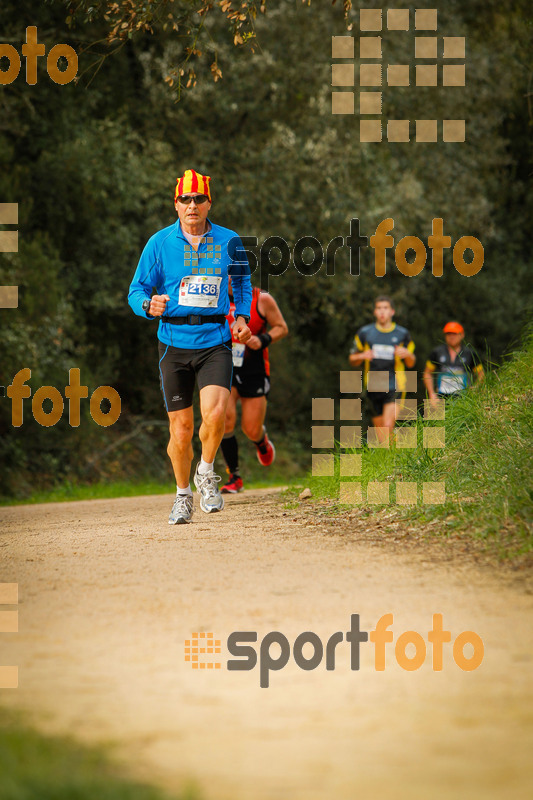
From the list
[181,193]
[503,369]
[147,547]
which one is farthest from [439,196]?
[147,547]

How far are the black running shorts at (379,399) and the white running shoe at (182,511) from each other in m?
5.58

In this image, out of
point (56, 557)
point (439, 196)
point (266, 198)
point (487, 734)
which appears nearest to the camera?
point (487, 734)

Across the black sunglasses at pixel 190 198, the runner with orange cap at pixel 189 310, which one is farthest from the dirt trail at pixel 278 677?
the black sunglasses at pixel 190 198

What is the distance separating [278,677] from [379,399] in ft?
30.8

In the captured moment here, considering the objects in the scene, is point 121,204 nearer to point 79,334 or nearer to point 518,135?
point 79,334

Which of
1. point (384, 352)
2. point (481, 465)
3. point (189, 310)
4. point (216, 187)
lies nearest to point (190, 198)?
point (189, 310)

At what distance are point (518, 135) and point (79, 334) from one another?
1353cm

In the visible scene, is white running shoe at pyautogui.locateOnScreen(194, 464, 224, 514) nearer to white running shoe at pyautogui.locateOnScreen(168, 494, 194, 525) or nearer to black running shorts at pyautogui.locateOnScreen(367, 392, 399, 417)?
white running shoe at pyautogui.locateOnScreen(168, 494, 194, 525)

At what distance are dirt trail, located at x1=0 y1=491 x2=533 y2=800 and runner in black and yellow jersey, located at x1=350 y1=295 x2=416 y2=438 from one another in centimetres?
659

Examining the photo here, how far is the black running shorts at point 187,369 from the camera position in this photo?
7.51 metres

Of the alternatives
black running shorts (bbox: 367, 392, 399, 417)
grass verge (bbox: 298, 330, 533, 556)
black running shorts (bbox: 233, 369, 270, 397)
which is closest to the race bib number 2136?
grass verge (bbox: 298, 330, 533, 556)

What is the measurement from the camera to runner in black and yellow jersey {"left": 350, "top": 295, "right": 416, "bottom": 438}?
502 inches

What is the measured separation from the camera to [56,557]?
248 inches

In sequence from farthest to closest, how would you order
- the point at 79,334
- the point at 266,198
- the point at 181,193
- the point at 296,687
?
1. the point at 266,198
2. the point at 79,334
3. the point at 181,193
4. the point at 296,687
